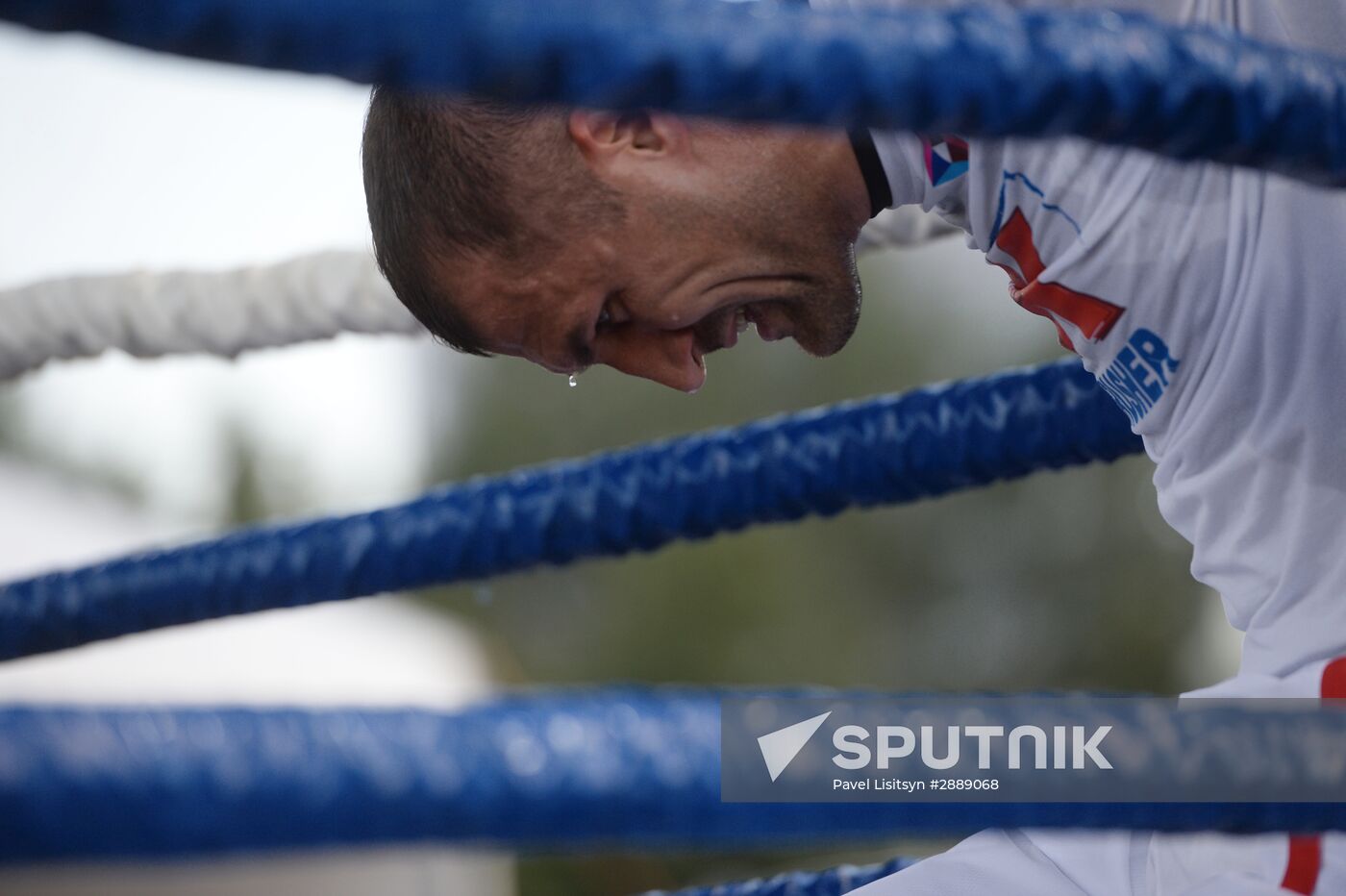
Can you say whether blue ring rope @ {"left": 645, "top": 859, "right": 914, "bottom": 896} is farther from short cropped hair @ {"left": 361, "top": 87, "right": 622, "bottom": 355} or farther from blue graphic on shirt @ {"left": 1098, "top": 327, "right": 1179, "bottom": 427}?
short cropped hair @ {"left": 361, "top": 87, "right": 622, "bottom": 355}

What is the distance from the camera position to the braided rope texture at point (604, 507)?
135 centimetres

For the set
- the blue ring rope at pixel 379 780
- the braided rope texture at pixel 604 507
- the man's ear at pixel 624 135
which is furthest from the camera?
the braided rope texture at pixel 604 507

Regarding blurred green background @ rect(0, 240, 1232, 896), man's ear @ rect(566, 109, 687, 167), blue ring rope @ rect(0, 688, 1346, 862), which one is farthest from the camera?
blurred green background @ rect(0, 240, 1232, 896)

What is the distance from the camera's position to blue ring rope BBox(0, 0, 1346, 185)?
480 millimetres

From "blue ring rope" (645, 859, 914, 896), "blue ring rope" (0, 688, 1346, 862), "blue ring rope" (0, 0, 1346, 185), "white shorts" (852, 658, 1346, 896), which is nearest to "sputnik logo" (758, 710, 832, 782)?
"blue ring rope" (0, 688, 1346, 862)

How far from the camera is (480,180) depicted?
106 cm

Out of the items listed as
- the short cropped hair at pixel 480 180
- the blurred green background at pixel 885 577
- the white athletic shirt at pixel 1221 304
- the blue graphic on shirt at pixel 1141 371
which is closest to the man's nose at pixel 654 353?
the short cropped hair at pixel 480 180

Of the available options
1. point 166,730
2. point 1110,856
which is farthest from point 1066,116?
point 1110,856

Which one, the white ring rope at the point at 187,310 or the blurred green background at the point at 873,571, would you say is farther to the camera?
the blurred green background at the point at 873,571

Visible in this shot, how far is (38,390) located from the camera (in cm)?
795

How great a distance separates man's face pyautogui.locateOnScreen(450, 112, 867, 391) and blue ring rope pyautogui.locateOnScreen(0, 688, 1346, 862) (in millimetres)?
638

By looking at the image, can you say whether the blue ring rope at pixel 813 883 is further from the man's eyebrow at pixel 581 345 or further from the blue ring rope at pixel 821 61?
the blue ring rope at pixel 821 61

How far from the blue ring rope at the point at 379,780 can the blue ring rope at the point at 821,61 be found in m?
0.25

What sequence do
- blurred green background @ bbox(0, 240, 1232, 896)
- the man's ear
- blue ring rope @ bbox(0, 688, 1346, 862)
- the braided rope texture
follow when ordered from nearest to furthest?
blue ring rope @ bbox(0, 688, 1346, 862)
the man's ear
the braided rope texture
blurred green background @ bbox(0, 240, 1232, 896)
